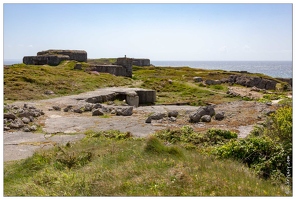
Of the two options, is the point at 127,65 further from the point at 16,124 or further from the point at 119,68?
the point at 16,124

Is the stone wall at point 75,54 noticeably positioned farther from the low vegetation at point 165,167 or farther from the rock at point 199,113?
the low vegetation at point 165,167

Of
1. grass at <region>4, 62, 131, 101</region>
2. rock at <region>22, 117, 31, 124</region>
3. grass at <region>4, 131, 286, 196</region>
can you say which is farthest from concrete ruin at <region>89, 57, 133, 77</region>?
grass at <region>4, 131, 286, 196</region>

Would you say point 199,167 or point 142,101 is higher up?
point 199,167

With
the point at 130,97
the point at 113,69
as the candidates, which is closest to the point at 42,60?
the point at 113,69

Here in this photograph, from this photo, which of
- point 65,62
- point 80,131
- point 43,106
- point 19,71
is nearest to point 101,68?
point 65,62

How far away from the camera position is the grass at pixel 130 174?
16.4 feet

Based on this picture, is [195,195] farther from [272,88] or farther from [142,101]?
[272,88]

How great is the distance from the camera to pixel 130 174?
18.6ft

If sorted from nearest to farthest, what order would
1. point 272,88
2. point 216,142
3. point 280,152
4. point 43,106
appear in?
point 280,152 → point 216,142 → point 43,106 → point 272,88

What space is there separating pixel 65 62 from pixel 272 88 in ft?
91.8

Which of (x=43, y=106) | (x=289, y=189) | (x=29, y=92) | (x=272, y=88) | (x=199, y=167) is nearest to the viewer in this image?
(x=289, y=189)

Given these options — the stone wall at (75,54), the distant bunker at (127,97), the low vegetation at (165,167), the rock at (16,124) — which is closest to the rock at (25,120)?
the rock at (16,124)

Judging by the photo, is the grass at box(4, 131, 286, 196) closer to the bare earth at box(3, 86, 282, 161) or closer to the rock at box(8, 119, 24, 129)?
the bare earth at box(3, 86, 282, 161)

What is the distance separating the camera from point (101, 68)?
40.9 metres
